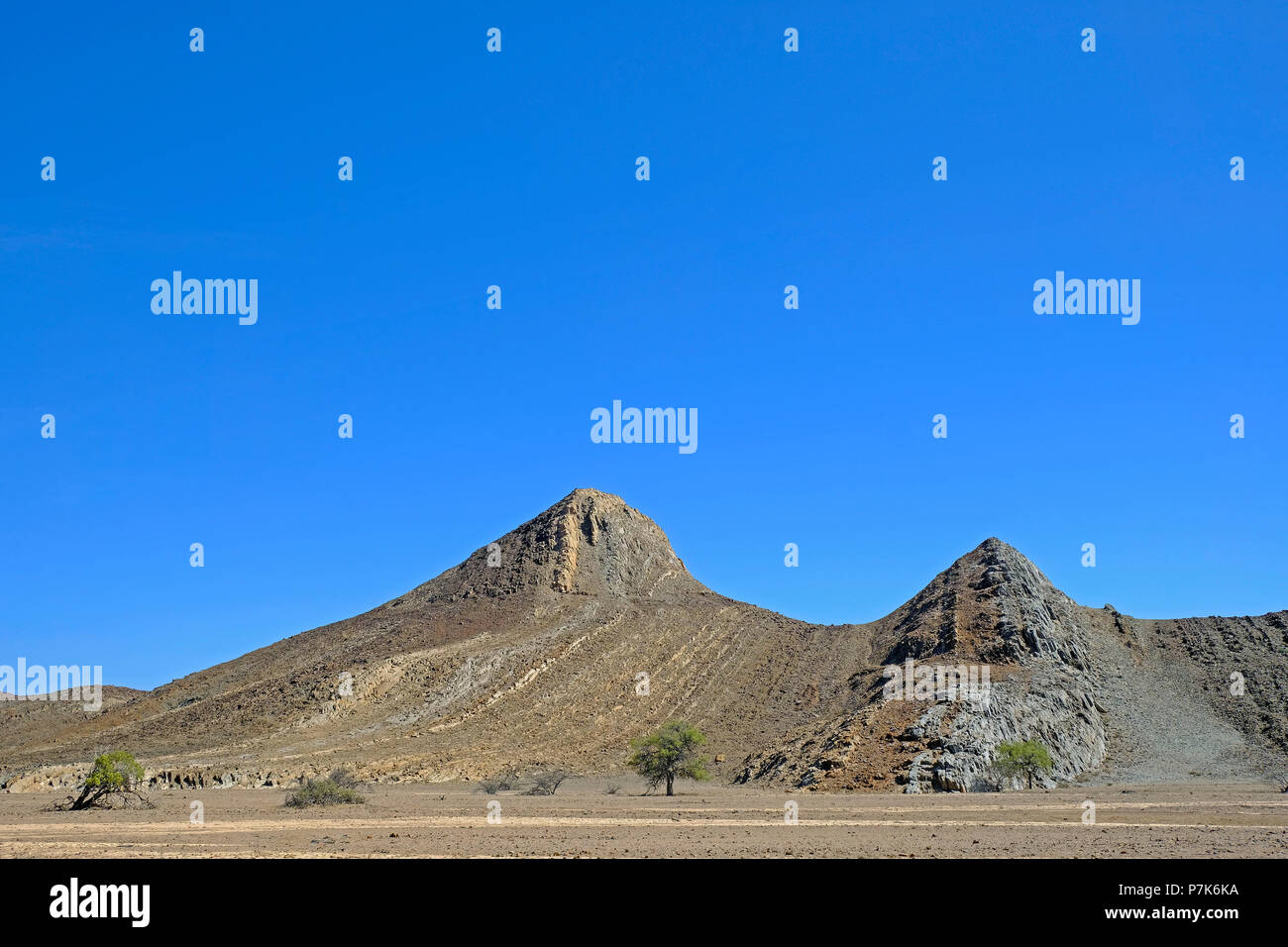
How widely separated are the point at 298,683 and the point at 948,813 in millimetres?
62583

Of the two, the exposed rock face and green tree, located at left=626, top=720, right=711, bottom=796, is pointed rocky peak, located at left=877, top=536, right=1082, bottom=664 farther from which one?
green tree, located at left=626, top=720, right=711, bottom=796

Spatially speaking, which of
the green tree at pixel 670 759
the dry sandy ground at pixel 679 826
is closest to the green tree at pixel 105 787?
the dry sandy ground at pixel 679 826

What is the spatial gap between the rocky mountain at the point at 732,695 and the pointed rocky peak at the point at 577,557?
208 cm

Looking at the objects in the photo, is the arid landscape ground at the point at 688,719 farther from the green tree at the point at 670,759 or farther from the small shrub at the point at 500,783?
the green tree at the point at 670,759

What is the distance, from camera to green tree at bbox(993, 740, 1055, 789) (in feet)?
169

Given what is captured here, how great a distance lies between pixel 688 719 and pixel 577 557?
41.6m

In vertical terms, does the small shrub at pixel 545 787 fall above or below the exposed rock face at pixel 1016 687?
below

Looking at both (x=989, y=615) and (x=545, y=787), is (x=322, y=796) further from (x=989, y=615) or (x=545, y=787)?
(x=989, y=615)

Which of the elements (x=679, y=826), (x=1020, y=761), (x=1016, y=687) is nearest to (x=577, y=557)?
(x=1016, y=687)

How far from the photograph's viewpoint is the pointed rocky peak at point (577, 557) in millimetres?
113625

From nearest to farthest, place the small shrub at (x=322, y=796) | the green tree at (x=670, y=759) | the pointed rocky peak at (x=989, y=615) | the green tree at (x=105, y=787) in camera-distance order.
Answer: the green tree at (x=105, y=787), the small shrub at (x=322, y=796), the green tree at (x=670, y=759), the pointed rocky peak at (x=989, y=615)

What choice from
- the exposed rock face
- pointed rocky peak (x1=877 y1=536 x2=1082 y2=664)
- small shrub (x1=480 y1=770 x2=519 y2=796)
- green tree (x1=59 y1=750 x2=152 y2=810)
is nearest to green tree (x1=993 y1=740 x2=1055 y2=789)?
the exposed rock face

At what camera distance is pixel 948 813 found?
121 ft

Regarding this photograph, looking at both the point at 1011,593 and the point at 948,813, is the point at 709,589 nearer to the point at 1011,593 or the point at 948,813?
the point at 1011,593
